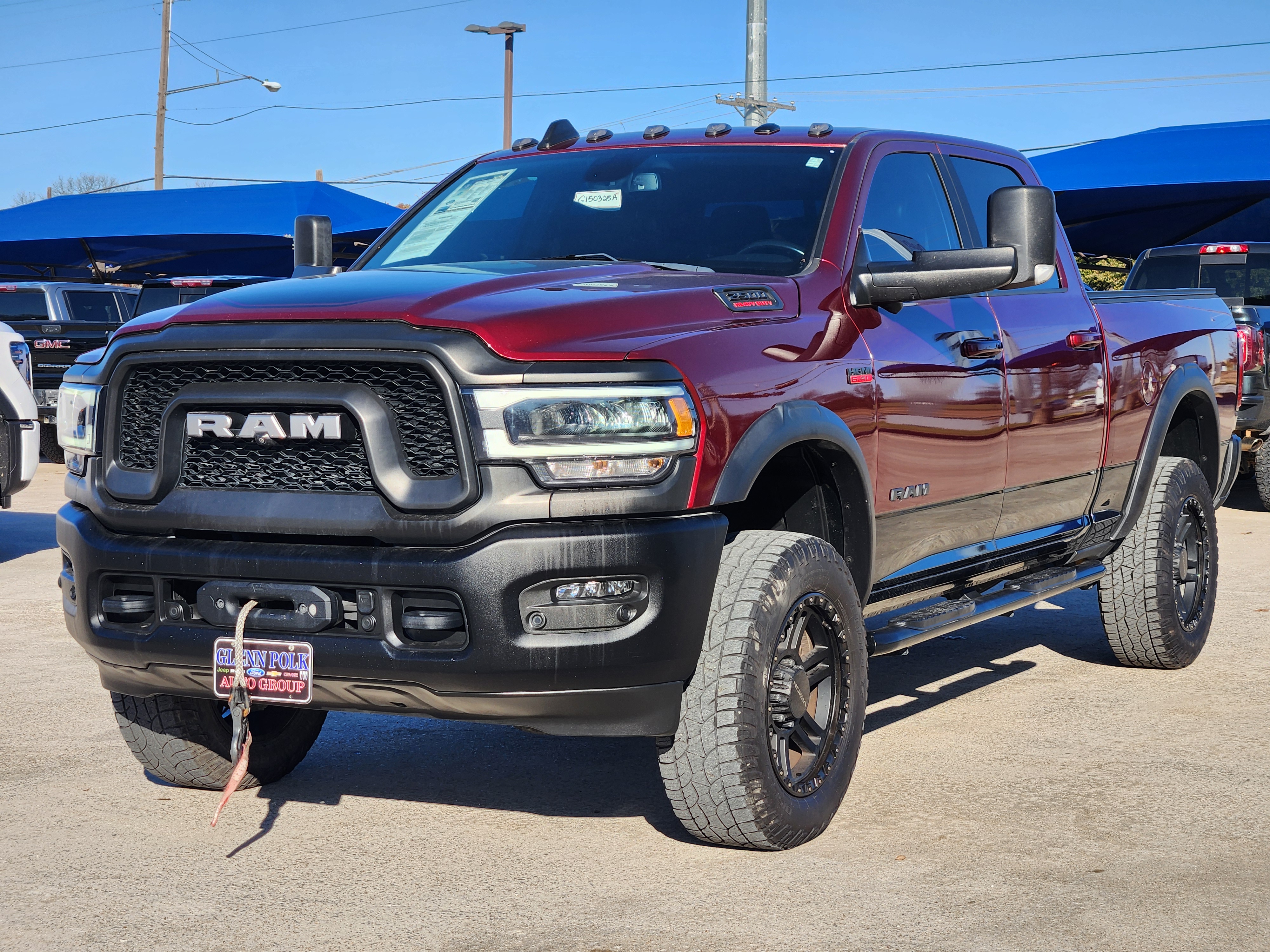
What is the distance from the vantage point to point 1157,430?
6.10 metres

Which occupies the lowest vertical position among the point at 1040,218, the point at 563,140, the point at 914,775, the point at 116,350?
the point at 914,775

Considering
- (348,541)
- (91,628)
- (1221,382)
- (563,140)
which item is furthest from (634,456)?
(1221,382)

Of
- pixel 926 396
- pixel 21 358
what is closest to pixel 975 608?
pixel 926 396

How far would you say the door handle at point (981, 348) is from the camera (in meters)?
4.72

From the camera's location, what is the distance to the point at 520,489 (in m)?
3.28

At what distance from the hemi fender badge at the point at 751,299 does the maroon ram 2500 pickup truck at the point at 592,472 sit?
0.01m

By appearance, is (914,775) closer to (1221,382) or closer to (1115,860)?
(1115,860)

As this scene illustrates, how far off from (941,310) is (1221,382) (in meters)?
2.54

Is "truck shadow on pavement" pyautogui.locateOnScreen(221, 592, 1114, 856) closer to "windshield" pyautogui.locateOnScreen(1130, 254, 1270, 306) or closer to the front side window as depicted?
the front side window

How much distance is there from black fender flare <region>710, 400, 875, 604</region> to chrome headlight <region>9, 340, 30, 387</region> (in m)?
5.98

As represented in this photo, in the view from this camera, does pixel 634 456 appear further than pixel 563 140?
No

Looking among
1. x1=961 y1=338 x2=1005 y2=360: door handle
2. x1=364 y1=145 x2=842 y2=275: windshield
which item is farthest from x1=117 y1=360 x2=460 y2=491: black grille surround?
x1=961 y1=338 x2=1005 y2=360: door handle

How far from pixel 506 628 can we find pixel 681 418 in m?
0.60

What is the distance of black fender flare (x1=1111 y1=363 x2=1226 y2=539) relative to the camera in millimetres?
5992
